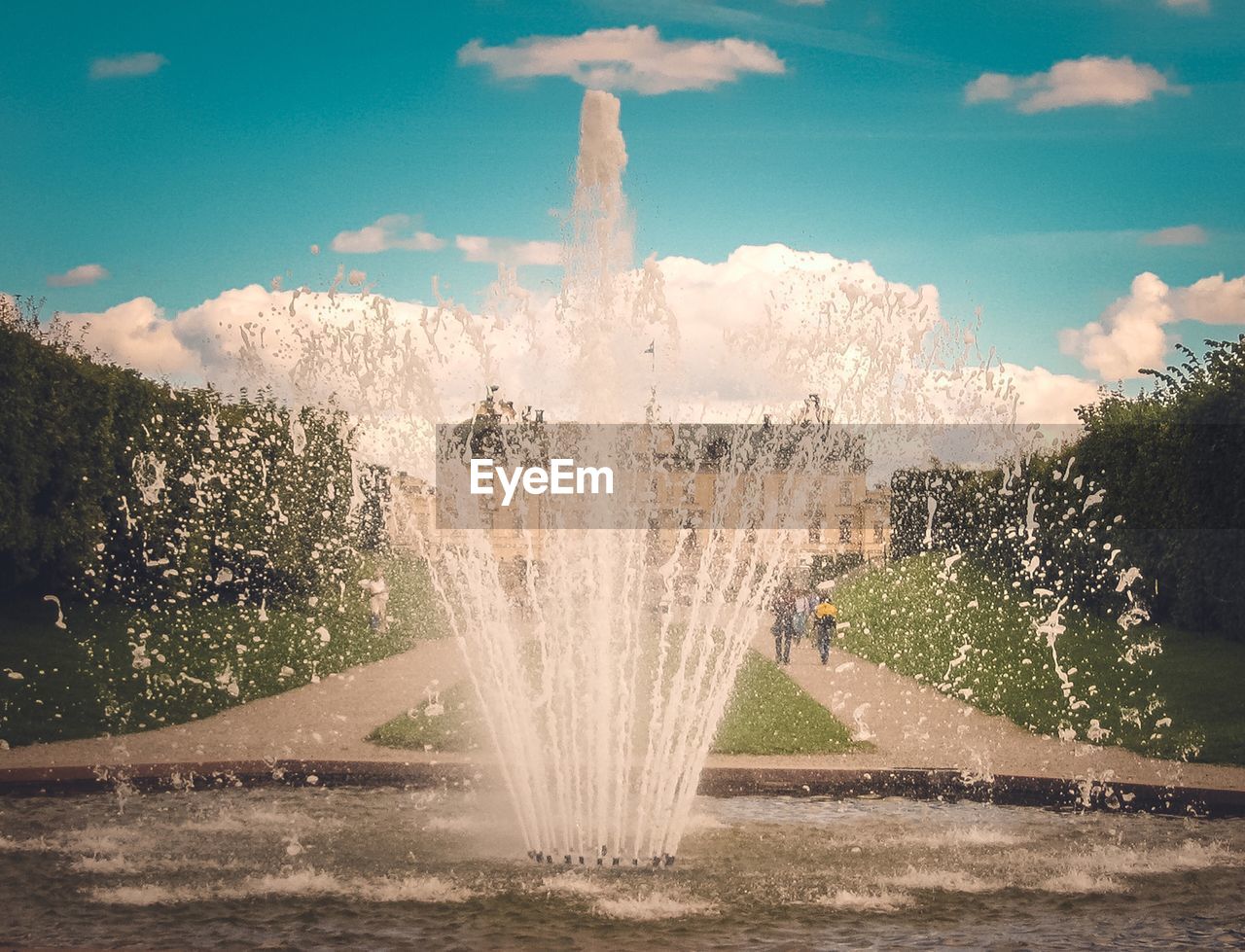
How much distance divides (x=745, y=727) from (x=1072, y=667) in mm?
8357

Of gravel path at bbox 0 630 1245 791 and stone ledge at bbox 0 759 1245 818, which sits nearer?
stone ledge at bbox 0 759 1245 818

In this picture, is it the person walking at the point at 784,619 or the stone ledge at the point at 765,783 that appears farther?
the person walking at the point at 784,619

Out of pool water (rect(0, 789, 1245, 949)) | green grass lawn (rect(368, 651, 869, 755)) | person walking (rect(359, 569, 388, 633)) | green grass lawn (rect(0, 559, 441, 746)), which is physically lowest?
pool water (rect(0, 789, 1245, 949))

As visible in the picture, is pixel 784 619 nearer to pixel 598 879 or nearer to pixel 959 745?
pixel 959 745

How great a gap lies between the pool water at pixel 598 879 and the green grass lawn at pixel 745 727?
285cm

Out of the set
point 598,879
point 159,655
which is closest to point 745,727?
point 598,879

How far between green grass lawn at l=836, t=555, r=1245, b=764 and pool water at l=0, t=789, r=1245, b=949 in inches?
223

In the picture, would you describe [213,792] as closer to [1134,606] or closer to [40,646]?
[40,646]

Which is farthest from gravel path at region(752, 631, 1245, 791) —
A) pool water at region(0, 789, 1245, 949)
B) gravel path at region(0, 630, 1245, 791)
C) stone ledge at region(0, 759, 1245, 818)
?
pool water at region(0, 789, 1245, 949)

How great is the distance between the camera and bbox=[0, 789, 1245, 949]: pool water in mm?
8016

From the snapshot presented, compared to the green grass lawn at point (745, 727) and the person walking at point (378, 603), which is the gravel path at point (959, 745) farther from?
the person walking at point (378, 603)

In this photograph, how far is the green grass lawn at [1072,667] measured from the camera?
17.1m

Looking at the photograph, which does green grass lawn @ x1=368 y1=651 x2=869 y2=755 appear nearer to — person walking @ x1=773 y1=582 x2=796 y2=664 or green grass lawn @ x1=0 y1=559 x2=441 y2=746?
green grass lawn @ x1=0 y1=559 x2=441 y2=746

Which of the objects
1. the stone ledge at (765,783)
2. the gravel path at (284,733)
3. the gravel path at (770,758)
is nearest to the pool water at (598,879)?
the stone ledge at (765,783)
